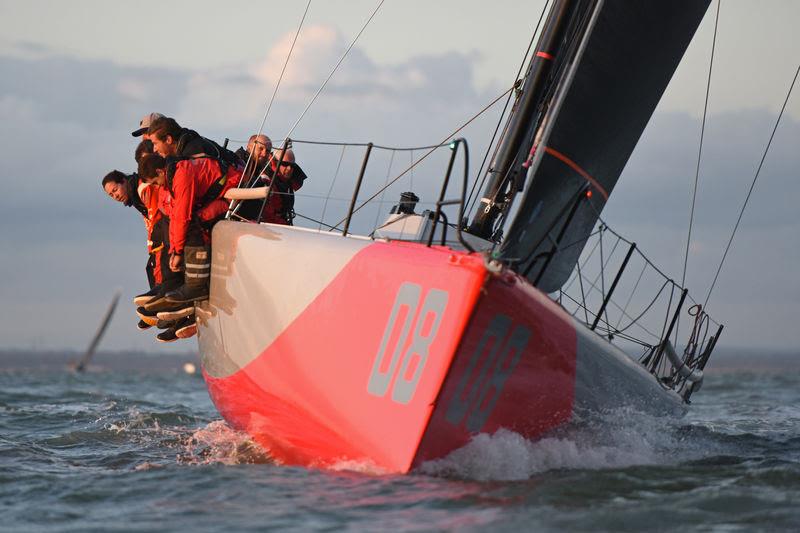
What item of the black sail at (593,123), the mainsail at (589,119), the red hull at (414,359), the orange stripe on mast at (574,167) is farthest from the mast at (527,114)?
the red hull at (414,359)

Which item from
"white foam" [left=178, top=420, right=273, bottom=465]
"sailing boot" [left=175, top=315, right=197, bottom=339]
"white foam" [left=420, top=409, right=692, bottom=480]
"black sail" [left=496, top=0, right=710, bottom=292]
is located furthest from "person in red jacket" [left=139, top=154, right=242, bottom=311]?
"white foam" [left=420, top=409, right=692, bottom=480]

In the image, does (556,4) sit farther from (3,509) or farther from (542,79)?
(3,509)

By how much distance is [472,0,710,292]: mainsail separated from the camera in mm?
5863

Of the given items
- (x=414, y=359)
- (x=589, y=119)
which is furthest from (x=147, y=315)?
(x=589, y=119)

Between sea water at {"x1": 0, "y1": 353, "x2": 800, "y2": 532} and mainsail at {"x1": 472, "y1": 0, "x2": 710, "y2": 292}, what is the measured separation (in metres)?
1.06

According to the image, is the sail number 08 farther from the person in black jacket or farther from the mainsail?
the person in black jacket

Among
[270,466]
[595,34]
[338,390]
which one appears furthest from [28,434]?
[595,34]

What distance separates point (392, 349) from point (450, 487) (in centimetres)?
70

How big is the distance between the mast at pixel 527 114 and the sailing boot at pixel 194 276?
161 centimetres

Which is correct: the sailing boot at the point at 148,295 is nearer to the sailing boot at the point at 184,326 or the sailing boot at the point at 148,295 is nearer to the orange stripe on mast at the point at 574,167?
the sailing boot at the point at 184,326

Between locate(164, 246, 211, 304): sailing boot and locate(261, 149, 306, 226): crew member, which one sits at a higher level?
locate(261, 149, 306, 226): crew member

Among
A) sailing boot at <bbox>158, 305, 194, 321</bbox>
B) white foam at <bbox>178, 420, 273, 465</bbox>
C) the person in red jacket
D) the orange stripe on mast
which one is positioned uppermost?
the orange stripe on mast

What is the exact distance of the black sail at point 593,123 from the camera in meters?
5.86

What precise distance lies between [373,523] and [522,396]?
127 cm
